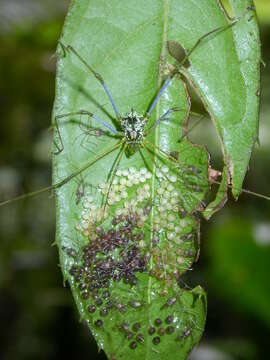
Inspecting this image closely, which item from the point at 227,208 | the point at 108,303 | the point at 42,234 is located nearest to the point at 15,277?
the point at 42,234

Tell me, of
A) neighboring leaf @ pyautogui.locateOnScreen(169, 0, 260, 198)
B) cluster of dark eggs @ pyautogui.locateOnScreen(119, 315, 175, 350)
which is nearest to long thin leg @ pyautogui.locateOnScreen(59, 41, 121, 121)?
neighboring leaf @ pyautogui.locateOnScreen(169, 0, 260, 198)

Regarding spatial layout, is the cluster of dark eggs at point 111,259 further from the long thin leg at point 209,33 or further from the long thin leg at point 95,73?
the long thin leg at point 209,33

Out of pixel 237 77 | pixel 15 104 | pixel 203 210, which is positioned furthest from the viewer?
pixel 15 104

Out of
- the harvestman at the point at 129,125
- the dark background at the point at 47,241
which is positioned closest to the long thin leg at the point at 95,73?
the harvestman at the point at 129,125

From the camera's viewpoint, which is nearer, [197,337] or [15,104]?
[197,337]

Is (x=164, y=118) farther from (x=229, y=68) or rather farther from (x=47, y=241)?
(x=47, y=241)

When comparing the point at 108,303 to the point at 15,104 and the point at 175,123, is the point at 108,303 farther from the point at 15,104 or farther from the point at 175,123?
the point at 15,104

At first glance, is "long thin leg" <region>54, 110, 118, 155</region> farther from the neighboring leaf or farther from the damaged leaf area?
the neighboring leaf
